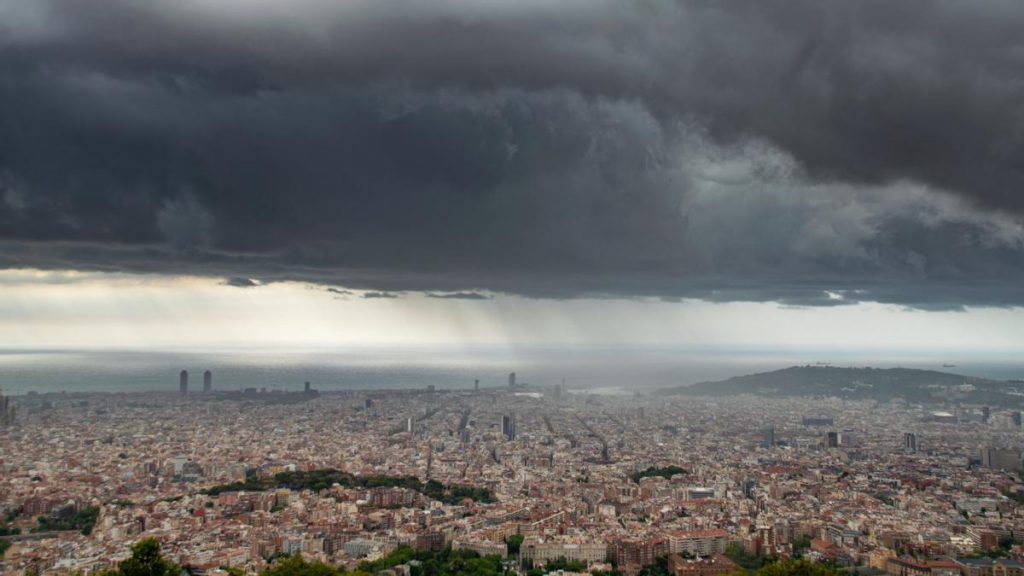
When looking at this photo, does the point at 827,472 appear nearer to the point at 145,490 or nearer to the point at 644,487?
the point at 644,487

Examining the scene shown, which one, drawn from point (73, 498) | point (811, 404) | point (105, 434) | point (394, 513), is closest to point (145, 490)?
point (73, 498)

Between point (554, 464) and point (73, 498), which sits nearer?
point (73, 498)

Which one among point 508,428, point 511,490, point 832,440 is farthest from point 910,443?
point 511,490

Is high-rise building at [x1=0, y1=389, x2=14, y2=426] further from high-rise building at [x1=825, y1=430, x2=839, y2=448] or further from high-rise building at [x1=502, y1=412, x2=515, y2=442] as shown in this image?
high-rise building at [x1=825, y1=430, x2=839, y2=448]

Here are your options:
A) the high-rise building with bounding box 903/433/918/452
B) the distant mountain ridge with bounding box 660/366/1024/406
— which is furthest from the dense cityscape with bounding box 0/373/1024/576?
the distant mountain ridge with bounding box 660/366/1024/406

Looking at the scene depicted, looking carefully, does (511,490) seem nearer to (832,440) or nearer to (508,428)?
(508,428)

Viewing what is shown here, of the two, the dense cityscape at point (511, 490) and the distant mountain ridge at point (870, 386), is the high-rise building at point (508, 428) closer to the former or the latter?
the dense cityscape at point (511, 490)

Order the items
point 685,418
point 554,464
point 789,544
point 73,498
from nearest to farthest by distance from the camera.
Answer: point 789,544 < point 73,498 < point 554,464 < point 685,418

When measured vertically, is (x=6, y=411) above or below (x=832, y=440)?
above
